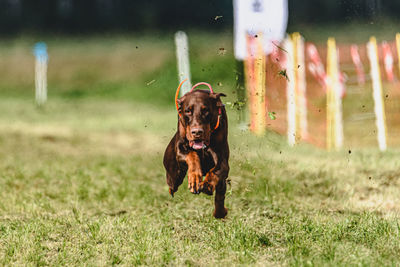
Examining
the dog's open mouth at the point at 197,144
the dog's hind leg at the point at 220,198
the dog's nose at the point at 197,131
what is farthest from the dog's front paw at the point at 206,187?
the dog's nose at the point at 197,131

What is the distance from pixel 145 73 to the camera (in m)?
26.2

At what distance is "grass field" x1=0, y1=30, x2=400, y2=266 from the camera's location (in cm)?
470

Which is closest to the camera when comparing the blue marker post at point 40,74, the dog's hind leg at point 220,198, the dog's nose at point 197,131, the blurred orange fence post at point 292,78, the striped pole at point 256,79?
the dog's nose at point 197,131

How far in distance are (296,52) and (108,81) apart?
16.4 m

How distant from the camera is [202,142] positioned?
3875 mm

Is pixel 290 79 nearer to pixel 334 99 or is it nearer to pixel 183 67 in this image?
pixel 334 99

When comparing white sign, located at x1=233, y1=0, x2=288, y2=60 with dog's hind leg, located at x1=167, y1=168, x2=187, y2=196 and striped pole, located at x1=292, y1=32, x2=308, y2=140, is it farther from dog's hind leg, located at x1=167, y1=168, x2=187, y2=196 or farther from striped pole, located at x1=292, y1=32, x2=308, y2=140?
dog's hind leg, located at x1=167, y1=168, x2=187, y2=196

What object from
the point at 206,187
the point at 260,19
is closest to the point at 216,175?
the point at 206,187

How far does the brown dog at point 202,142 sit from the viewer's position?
3.87 meters

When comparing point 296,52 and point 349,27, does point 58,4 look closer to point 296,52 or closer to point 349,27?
point 349,27

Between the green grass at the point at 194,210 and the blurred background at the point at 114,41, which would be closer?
the green grass at the point at 194,210

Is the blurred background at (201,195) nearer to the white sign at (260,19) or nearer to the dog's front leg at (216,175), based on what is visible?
the dog's front leg at (216,175)

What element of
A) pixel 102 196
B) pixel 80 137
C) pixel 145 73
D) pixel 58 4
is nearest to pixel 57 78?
pixel 145 73

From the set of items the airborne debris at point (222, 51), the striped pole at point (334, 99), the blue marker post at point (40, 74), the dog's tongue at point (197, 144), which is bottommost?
the dog's tongue at point (197, 144)
